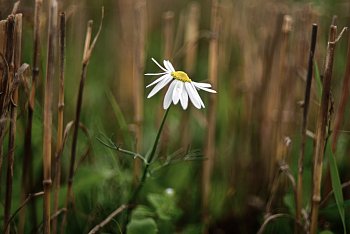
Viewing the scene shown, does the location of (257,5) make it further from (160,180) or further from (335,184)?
(335,184)

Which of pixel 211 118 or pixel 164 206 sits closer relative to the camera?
pixel 164 206

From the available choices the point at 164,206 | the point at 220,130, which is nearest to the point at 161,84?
the point at 164,206

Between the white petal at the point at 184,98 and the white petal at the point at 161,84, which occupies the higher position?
the white petal at the point at 161,84

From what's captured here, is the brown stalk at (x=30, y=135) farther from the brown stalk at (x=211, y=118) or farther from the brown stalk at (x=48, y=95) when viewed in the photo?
the brown stalk at (x=211, y=118)

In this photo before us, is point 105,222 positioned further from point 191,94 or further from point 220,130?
point 220,130

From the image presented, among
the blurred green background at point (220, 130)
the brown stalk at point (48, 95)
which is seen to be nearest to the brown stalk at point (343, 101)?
the blurred green background at point (220, 130)

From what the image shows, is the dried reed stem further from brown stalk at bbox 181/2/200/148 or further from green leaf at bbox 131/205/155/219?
brown stalk at bbox 181/2/200/148

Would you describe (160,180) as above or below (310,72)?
below

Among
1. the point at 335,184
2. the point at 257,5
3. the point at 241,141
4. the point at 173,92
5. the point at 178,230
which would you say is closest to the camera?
the point at 173,92

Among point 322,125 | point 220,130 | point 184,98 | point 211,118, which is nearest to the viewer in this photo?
point 184,98

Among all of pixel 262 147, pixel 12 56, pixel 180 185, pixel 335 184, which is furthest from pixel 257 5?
pixel 12 56

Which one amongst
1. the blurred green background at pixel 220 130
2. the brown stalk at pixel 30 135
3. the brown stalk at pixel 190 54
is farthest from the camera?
the brown stalk at pixel 190 54
